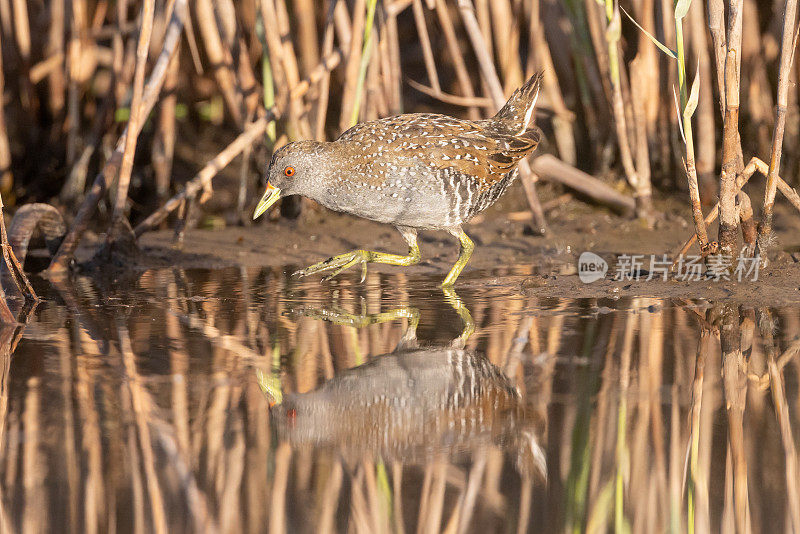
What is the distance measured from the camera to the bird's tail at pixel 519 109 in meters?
6.35

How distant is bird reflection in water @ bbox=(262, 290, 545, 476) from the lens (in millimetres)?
3311

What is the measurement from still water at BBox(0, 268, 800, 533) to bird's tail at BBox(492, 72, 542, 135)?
→ 1.33 metres

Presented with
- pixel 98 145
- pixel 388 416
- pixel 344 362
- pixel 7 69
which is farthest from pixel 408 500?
pixel 7 69

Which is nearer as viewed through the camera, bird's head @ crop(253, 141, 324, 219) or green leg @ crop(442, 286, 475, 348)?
green leg @ crop(442, 286, 475, 348)

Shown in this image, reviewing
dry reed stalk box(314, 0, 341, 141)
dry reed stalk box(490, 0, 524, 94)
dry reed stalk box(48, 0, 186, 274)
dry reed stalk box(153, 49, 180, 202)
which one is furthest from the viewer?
dry reed stalk box(153, 49, 180, 202)

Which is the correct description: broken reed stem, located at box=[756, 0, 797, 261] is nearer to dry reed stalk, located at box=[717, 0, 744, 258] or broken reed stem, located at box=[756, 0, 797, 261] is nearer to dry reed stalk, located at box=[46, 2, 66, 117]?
dry reed stalk, located at box=[717, 0, 744, 258]

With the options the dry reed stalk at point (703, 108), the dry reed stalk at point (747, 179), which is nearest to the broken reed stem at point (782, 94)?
the dry reed stalk at point (747, 179)

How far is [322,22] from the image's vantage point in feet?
28.8

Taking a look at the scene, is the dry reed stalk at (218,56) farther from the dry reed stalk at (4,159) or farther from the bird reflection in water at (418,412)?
the bird reflection in water at (418,412)

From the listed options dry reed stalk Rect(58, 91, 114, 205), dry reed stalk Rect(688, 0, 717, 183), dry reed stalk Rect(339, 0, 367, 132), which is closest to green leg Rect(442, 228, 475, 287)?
dry reed stalk Rect(339, 0, 367, 132)

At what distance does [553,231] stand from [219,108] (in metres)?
3.87

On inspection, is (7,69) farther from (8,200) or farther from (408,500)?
(408,500)

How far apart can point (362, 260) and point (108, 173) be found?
1.71 m

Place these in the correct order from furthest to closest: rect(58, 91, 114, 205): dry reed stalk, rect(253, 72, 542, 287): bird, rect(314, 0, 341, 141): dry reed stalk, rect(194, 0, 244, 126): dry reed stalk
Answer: rect(58, 91, 114, 205): dry reed stalk < rect(194, 0, 244, 126): dry reed stalk < rect(314, 0, 341, 141): dry reed stalk < rect(253, 72, 542, 287): bird
